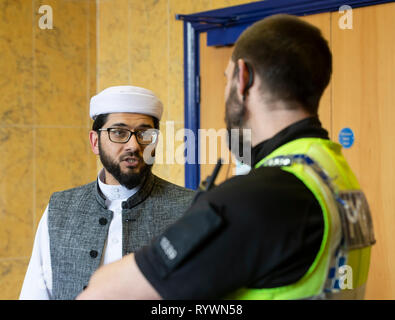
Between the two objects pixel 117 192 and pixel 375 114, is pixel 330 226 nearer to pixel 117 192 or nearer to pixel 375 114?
pixel 117 192

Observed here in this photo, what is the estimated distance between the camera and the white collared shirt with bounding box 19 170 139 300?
185cm


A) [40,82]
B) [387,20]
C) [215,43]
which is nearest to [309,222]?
[387,20]

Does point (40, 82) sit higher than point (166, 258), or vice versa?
point (40, 82)

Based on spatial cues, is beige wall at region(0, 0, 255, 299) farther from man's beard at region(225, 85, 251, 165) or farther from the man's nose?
man's beard at region(225, 85, 251, 165)

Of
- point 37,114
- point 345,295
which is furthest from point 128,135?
point 37,114

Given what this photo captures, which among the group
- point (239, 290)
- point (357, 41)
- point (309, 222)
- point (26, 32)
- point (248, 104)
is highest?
point (26, 32)

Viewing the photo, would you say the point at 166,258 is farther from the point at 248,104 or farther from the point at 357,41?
the point at 357,41

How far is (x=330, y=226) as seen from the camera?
0.94 meters

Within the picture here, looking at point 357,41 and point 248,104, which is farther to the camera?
point 357,41

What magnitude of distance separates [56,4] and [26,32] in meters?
0.30

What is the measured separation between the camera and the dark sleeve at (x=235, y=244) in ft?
2.90

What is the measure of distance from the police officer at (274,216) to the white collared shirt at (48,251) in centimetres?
88

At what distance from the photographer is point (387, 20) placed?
7.75ft

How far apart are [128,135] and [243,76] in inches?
35.6
